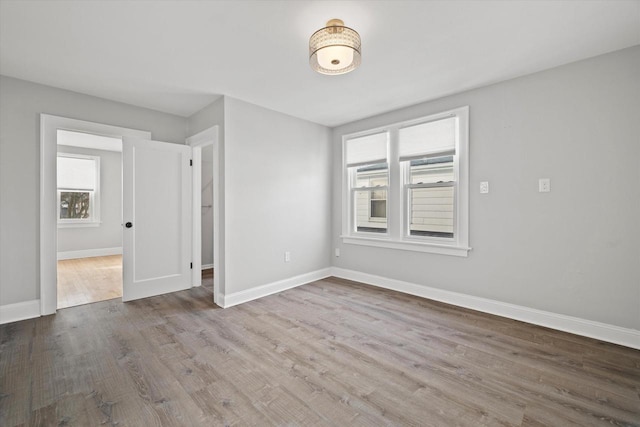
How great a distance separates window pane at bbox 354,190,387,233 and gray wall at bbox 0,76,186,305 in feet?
13.2

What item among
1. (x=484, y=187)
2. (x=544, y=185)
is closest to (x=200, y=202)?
(x=484, y=187)

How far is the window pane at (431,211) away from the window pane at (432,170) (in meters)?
0.12

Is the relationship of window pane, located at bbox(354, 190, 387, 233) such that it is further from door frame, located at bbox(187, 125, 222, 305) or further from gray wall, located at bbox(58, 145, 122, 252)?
gray wall, located at bbox(58, 145, 122, 252)

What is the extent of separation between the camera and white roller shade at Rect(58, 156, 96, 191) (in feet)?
21.2

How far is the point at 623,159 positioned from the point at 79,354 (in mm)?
4918

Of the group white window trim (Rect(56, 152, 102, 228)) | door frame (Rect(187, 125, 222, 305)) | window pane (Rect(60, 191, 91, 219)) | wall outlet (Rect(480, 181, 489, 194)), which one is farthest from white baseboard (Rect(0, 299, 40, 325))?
wall outlet (Rect(480, 181, 489, 194))

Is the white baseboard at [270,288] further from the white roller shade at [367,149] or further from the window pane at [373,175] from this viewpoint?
the white roller shade at [367,149]

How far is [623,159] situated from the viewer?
2.45 m

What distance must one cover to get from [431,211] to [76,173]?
7787 millimetres

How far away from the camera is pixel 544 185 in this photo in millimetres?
2832

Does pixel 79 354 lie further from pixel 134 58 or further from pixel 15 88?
pixel 15 88

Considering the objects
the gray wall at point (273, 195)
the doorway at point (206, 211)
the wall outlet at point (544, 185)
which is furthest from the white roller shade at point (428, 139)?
the doorway at point (206, 211)

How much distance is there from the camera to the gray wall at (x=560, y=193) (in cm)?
246

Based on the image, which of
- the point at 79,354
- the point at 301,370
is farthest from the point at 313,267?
the point at 79,354
